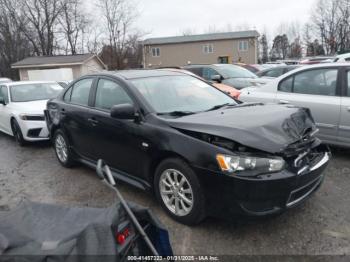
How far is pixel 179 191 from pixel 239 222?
25.9 inches

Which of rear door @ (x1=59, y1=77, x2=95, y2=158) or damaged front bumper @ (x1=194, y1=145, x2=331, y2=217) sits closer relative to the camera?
damaged front bumper @ (x1=194, y1=145, x2=331, y2=217)

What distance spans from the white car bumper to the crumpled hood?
4421 mm

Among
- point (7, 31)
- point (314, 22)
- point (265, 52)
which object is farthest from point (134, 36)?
point (265, 52)

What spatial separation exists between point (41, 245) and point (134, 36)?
45.4 m

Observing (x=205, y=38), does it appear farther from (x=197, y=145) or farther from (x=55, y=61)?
(x=197, y=145)

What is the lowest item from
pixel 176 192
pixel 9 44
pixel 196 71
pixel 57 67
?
pixel 176 192

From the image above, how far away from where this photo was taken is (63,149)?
5.38 meters

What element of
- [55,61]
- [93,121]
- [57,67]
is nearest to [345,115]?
[93,121]

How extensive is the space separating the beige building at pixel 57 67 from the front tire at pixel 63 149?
73.2 ft

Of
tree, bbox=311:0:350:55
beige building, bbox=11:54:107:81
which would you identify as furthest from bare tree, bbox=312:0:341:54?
beige building, bbox=11:54:107:81

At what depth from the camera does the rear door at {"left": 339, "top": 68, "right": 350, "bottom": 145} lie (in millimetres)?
4820

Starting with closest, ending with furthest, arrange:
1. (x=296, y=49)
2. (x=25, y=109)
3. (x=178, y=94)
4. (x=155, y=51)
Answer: (x=178, y=94) → (x=25, y=109) → (x=155, y=51) → (x=296, y=49)

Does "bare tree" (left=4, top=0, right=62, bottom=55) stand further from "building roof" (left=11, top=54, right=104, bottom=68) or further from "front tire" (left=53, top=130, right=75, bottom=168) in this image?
"front tire" (left=53, top=130, right=75, bottom=168)

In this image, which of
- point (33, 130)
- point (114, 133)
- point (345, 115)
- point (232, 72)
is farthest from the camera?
point (232, 72)
